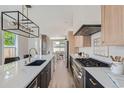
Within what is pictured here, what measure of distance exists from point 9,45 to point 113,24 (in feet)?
18.6

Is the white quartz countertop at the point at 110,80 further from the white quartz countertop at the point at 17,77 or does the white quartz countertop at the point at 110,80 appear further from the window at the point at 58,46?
Result: the window at the point at 58,46

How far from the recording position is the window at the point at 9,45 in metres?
6.33

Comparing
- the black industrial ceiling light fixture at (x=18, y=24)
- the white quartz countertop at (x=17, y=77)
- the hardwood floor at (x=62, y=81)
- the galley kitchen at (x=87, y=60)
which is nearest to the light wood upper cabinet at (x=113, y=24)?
the galley kitchen at (x=87, y=60)

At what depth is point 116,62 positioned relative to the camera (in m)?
2.08

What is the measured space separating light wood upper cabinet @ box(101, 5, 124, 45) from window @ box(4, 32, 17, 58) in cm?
497

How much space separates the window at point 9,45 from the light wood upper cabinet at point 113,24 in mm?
4974

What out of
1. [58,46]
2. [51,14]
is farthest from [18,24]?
[58,46]

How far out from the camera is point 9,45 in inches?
266

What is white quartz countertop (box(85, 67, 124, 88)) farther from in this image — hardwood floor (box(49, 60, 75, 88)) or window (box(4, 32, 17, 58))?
window (box(4, 32, 17, 58))

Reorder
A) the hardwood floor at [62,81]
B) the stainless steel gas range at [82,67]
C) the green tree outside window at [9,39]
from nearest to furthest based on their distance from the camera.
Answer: the stainless steel gas range at [82,67] → the hardwood floor at [62,81] → the green tree outside window at [9,39]

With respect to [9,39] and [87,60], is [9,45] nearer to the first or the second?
[9,39]

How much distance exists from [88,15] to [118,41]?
171 cm
